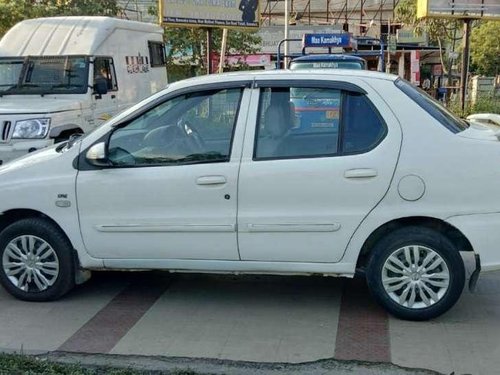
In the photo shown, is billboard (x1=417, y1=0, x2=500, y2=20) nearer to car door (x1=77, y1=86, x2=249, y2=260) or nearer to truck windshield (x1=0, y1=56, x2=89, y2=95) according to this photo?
truck windshield (x1=0, y1=56, x2=89, y2=95)

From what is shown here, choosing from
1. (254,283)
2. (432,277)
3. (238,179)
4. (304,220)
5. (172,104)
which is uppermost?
(172,104)

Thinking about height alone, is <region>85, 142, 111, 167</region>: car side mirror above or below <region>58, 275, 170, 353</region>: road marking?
above

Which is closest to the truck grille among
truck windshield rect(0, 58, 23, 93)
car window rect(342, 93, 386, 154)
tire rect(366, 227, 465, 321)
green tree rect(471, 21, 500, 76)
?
truck windshield rect(0, 58, 23, 93)

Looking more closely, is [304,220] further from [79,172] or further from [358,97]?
[79,172]

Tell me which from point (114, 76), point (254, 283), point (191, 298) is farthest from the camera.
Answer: point (114, 76)

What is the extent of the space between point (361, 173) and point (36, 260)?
8.57ft

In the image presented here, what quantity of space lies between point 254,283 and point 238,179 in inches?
51.4

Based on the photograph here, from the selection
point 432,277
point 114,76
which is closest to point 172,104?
point 432,277

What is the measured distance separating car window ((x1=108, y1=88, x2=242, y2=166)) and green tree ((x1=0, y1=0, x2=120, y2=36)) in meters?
14.0

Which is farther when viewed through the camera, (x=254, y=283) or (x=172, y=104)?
(x=254, y=283)

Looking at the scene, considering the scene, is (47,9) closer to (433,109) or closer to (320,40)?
(320,40)

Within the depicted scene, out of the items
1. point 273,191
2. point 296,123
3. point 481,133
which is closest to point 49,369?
point 273,191

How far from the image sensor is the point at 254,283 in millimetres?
5285

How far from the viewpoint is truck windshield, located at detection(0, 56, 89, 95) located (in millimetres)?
9266
